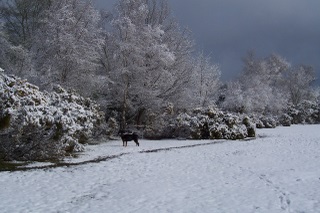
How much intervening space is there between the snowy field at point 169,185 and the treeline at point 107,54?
25.4ft

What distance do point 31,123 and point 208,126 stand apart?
43.1 feet

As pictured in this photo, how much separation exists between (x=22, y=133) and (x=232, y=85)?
32.1 m

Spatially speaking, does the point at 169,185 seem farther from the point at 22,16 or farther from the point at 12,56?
the point at 22,16

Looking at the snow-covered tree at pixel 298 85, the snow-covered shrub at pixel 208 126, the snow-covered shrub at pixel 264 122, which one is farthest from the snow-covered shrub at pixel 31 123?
the snow-covered tree at pixel 298 85

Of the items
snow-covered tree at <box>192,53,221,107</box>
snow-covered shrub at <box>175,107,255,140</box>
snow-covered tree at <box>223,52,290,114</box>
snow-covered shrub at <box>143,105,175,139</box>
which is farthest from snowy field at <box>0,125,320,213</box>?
snow-covered tree at <box>223,52,290,114</box>

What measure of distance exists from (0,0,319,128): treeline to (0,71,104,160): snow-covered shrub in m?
5.59

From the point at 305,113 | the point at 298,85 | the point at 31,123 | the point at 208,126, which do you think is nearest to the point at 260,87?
the point at 305,113

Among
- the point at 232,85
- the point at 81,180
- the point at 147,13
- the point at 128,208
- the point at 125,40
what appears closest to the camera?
the point at 128,208

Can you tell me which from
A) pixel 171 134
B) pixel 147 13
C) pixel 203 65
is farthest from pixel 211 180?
pixel 203 65

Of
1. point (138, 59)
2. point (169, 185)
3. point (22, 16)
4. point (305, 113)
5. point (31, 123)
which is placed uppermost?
point (22, 16)

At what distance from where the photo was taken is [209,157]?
1346 cm

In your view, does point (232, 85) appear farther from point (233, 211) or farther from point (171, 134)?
point (233, 211)

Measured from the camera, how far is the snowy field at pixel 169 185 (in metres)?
6.65

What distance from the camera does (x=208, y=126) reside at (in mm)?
21484
